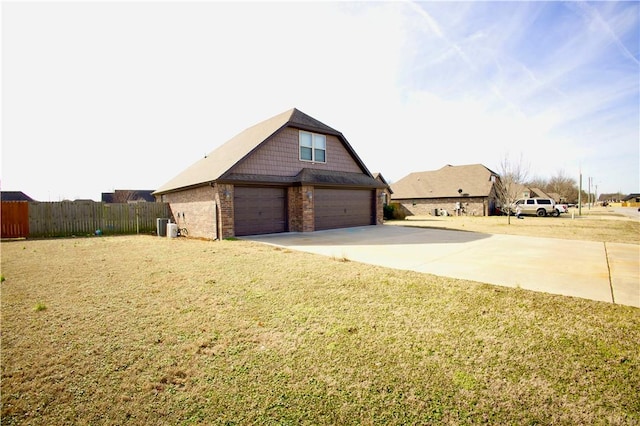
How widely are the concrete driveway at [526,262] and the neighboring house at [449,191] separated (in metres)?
22.3

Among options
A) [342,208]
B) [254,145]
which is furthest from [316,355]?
[342,208]

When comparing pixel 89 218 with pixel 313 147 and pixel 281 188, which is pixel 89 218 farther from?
pixel 313 147

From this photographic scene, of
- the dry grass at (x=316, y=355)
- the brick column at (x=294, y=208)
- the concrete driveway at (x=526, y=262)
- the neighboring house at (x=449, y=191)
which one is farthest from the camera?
the neighboring house at (x=449, y=191)

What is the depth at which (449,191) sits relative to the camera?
118ft

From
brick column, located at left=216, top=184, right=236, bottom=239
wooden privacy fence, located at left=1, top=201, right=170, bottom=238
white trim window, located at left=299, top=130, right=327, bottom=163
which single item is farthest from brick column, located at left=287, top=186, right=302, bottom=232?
wooden privacy fence, located at left=1, top=201, right=170, bottom=238

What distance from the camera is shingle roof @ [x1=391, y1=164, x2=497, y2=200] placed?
34531 millimetres

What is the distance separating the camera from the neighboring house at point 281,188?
1311 cm

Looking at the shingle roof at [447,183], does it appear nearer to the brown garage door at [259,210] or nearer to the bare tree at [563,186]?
the brown garage door at [259,210]

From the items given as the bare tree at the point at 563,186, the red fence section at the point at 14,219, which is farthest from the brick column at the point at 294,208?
the bare tree at the point at 563,186

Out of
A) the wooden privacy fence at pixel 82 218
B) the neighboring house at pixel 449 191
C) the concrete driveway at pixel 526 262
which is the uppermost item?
the neighboring house at pixel 449 191

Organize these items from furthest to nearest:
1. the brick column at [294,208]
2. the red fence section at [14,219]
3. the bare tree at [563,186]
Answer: the bare tree at [563,186] → the brick column at [294,208] → the red fence section at [14,219]

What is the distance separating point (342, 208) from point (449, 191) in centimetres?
2444

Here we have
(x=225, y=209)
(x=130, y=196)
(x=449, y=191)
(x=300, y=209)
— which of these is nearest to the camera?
(x=225, y=209)

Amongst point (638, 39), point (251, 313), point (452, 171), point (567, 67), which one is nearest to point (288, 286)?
point (251, 313)
